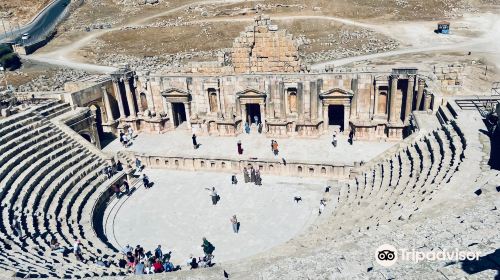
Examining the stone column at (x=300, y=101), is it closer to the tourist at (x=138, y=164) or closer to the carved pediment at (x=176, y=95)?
the carved pediment at (x=176, y=95)

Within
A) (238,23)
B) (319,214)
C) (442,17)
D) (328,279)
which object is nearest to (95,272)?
(328,279)

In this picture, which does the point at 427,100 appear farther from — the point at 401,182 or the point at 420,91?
the point at 401,182

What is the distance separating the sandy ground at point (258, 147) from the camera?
2622cm

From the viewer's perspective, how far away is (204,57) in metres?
51.9

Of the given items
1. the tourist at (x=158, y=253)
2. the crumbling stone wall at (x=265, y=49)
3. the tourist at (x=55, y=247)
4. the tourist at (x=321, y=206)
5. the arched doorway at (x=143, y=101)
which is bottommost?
the tourist at (x=321, y=206)

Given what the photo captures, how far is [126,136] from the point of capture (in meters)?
31.0

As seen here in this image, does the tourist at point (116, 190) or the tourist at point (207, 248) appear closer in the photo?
the tourist at point (207, 248)

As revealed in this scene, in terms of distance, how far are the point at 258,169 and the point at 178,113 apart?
426 inches

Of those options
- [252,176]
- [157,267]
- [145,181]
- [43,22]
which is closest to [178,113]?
[145,181]

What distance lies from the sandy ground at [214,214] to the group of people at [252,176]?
1.28ft

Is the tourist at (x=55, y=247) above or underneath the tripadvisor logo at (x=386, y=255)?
underneath

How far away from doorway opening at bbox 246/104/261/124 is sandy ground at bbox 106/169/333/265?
6846 mm

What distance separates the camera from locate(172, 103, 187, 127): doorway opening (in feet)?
106

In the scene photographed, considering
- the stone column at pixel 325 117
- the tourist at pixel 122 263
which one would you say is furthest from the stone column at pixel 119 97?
the tourist at pixel 122 263
